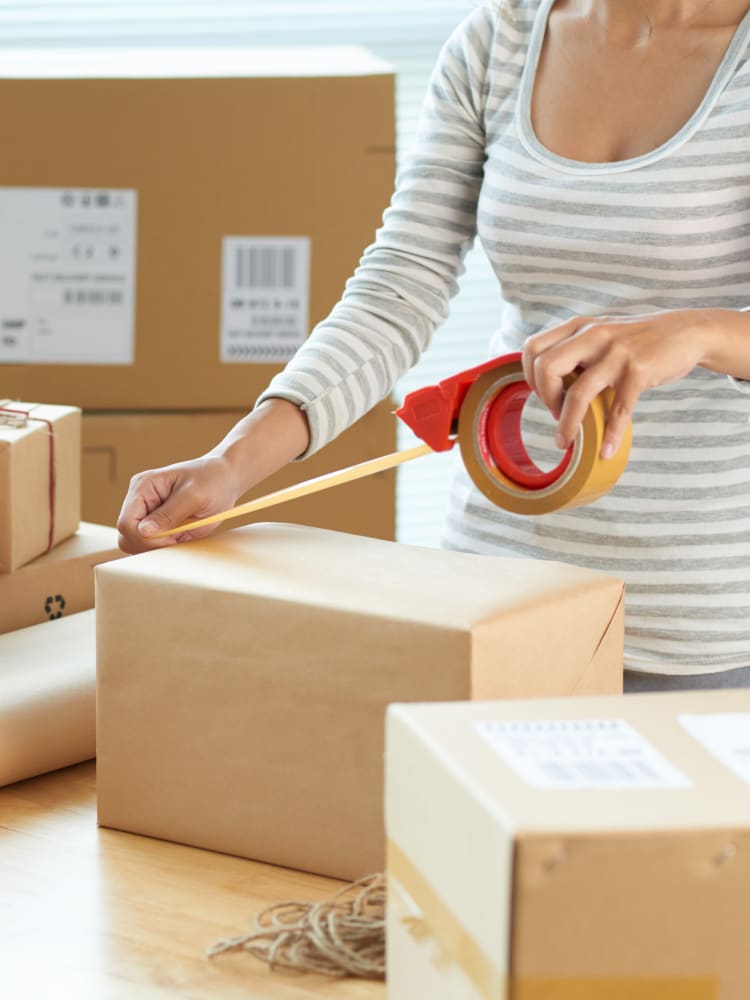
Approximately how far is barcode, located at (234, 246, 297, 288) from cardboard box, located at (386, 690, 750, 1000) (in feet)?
3.63

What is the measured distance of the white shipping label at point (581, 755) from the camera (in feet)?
1.78

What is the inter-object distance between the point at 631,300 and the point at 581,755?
1.89 ft

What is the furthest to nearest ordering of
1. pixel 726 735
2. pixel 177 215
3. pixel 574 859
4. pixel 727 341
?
pixel 177 215, pixel 727 341, pixel 726 735, pixel 574 859

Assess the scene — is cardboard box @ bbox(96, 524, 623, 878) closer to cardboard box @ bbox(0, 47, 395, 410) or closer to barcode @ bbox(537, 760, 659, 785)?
barcode @ bbox(537, 760, 659, 785)

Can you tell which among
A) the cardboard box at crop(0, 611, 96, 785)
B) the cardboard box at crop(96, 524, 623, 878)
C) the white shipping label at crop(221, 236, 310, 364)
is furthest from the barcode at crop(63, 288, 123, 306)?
the cardboard box at crop(96, 524, 623, 878)

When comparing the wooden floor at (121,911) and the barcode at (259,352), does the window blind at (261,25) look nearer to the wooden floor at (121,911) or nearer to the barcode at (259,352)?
the barcode at (259,352)

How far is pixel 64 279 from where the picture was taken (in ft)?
5.36

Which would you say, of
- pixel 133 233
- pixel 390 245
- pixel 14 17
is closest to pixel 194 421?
pixel 133 233

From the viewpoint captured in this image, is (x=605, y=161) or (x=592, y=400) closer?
(x=592, y=400)

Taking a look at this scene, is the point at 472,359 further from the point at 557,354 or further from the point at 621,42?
the point at 557,354

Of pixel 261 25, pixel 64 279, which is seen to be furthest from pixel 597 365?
pixel 261 25

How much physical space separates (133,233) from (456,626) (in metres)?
1.03

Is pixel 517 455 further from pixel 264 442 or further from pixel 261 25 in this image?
pixel 261 25

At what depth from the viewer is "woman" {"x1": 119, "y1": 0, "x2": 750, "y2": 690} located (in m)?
1.03
